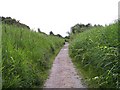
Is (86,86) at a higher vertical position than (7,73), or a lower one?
lower

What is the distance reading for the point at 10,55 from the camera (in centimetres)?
725

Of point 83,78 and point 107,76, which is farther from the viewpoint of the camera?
point 83,78

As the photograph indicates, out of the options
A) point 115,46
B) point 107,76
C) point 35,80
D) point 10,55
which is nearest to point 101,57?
point 115,46

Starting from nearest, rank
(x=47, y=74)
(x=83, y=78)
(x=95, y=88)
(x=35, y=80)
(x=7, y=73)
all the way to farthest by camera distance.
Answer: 1. (x=7, y=73)
2. (x=95, y=88)
3. (x=35, y=80)
4. (x=83, y=78)
5. (x=47, y=74)

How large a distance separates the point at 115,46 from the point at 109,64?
0.71m

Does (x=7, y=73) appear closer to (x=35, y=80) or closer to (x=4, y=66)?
(x=4, y=66)

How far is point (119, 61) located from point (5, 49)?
124 inches

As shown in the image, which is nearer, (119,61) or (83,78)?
(119,61)

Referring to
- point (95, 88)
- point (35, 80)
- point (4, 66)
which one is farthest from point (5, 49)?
point (95, 88)

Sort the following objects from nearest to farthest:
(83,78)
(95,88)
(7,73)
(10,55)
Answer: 1. (7,73)
2. (10,55)
3. (95,88)
4. (83,78)

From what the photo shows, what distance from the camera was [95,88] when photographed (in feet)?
25.6

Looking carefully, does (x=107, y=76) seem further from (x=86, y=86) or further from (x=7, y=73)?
(x=7, y=73)

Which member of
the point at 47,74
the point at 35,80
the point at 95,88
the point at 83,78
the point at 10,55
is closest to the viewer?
the point at 10,55

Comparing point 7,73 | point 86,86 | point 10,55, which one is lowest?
point 86,86
